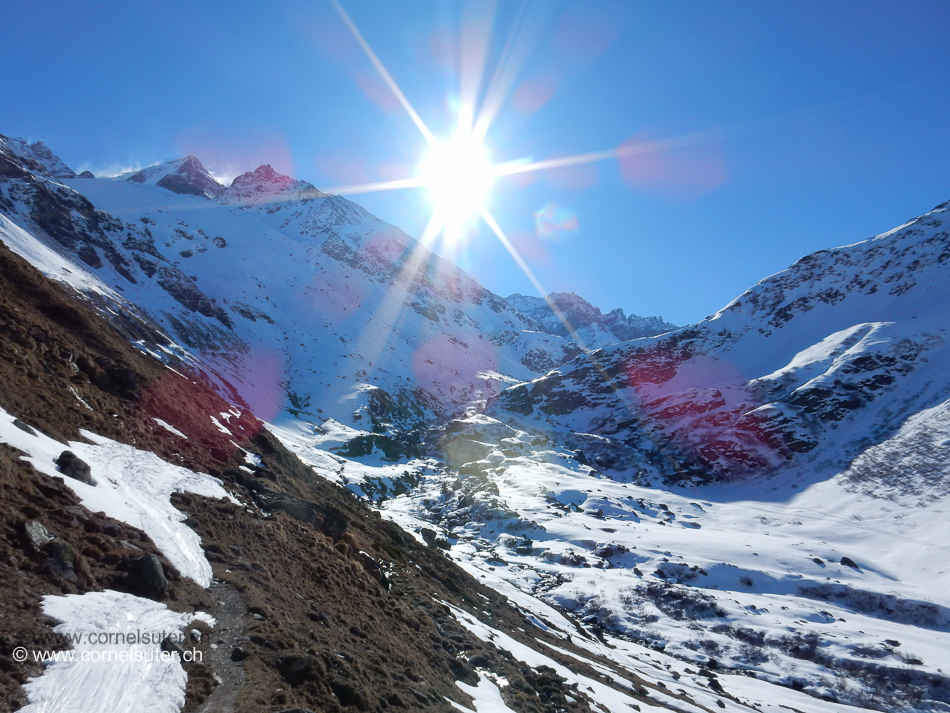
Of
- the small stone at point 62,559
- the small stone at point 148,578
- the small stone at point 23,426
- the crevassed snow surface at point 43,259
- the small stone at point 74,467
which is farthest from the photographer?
the crevassed snow surface at point 43,259

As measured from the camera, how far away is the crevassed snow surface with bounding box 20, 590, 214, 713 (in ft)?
25.0

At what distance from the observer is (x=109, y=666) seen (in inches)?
343

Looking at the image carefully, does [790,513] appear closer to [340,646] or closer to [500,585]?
[500,585]

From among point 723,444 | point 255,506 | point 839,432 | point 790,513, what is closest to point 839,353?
point 839,432

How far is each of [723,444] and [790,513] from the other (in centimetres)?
3578

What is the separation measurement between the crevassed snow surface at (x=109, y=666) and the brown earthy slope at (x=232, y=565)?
306 mm

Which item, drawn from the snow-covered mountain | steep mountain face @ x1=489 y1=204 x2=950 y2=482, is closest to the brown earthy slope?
the snow-covered mountain

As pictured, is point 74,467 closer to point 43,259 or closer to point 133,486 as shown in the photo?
point 133,486

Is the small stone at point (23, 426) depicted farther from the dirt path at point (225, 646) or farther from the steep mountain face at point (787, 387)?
the steep mountain face at point (787, 387)

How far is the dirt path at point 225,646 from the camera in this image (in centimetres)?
938

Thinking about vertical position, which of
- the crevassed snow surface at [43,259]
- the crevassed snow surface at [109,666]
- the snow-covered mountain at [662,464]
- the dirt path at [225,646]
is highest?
the snow-covered mountain at [662,464]

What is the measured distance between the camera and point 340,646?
14578mm

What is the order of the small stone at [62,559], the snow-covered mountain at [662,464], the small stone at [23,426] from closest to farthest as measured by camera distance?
the small stone at [62,559] → the small stone at [23,426] → the snow-covered mountain at [662,464]

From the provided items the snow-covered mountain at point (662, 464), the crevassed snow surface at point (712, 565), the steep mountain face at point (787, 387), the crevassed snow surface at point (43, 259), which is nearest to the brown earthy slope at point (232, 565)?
the snow-covered mountain at point (662, 464)
